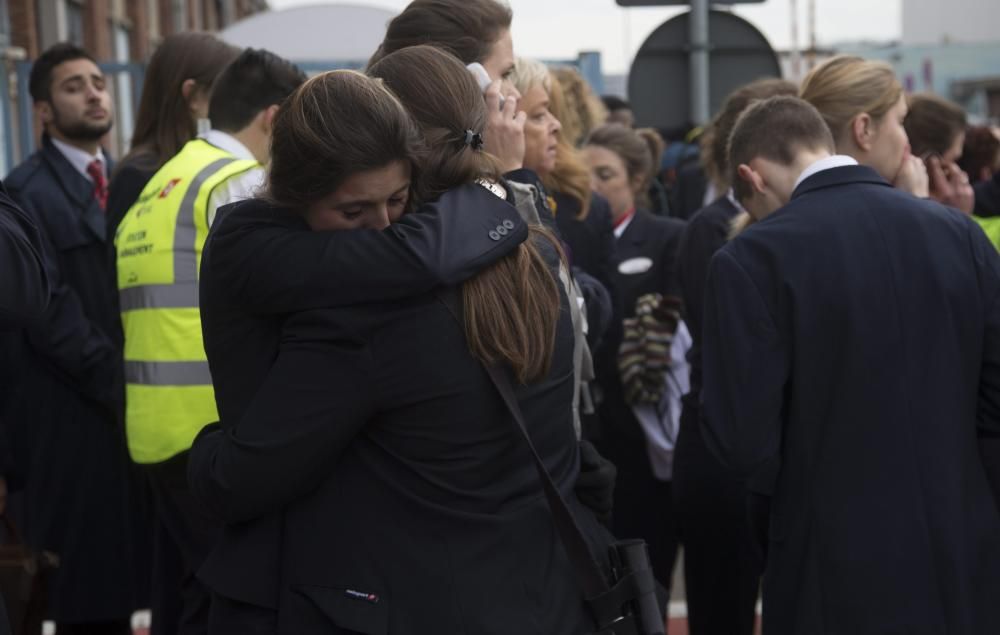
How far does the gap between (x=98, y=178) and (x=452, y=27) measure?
2.43m

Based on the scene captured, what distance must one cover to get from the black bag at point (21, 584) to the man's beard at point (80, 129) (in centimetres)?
196

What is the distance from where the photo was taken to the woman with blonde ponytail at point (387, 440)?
227 cm

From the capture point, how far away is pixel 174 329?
3.52 meters

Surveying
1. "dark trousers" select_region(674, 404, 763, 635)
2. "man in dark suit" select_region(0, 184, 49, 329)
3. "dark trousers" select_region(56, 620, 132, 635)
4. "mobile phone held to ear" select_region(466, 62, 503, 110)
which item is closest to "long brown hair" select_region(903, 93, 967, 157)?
"dark trousers" select_region(674, 404, 763, 635)

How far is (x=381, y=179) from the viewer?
7.70 ft

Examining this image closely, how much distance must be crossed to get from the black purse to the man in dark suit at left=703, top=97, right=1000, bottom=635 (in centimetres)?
64

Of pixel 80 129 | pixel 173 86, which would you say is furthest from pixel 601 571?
pixel 80 129

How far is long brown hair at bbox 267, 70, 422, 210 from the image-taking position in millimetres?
2281

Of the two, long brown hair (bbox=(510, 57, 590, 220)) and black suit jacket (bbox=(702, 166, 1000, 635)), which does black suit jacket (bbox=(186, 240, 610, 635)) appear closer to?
black suit jacket (bbox=(702, 166, 1000, 635))

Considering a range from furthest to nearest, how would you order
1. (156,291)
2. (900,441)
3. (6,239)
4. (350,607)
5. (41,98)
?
(41,98), (156,291), (900,441), (6,239), (350,607)

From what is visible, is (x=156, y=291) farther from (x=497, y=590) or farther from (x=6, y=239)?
(x=497, y=590)

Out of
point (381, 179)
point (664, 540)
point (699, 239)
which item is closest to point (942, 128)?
point (699, 239)

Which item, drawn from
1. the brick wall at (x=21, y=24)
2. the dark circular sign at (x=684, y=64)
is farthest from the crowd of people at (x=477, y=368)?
the brick wall at (x=21, y=24)

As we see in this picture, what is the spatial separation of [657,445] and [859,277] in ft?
6.16
